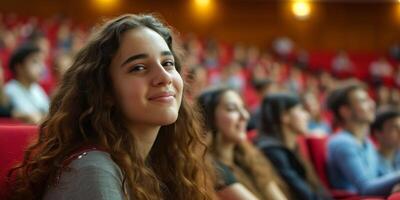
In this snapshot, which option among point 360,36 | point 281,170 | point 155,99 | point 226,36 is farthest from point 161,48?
point 360,36

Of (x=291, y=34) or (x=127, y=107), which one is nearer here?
(x=127, y=107)

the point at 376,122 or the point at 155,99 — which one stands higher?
the point at 155,99

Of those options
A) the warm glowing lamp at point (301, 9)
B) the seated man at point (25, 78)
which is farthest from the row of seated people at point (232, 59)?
the seated man at point (25, 78)

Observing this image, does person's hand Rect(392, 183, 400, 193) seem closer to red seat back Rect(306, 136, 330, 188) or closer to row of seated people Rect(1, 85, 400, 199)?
row of seated people Rect(1, 85, 400, 199)

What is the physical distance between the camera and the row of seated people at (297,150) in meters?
0.80

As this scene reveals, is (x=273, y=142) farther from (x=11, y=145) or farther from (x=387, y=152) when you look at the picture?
(x=11, y=145)

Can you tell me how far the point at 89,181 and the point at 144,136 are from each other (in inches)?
3.8

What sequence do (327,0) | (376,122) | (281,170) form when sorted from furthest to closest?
1. (327,0)
2. (376,122)
3. (281,170)

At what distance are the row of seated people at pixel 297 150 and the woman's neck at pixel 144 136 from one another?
207 millimetres

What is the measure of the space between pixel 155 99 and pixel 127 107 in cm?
2

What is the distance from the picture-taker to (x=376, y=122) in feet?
3.86

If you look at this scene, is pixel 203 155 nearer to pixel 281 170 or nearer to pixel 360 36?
pixel 281 170

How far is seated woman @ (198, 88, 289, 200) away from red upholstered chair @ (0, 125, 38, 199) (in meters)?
0.36

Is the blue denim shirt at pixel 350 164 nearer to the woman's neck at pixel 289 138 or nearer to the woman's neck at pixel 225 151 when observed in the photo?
the woman's neck at pixel 289 138
